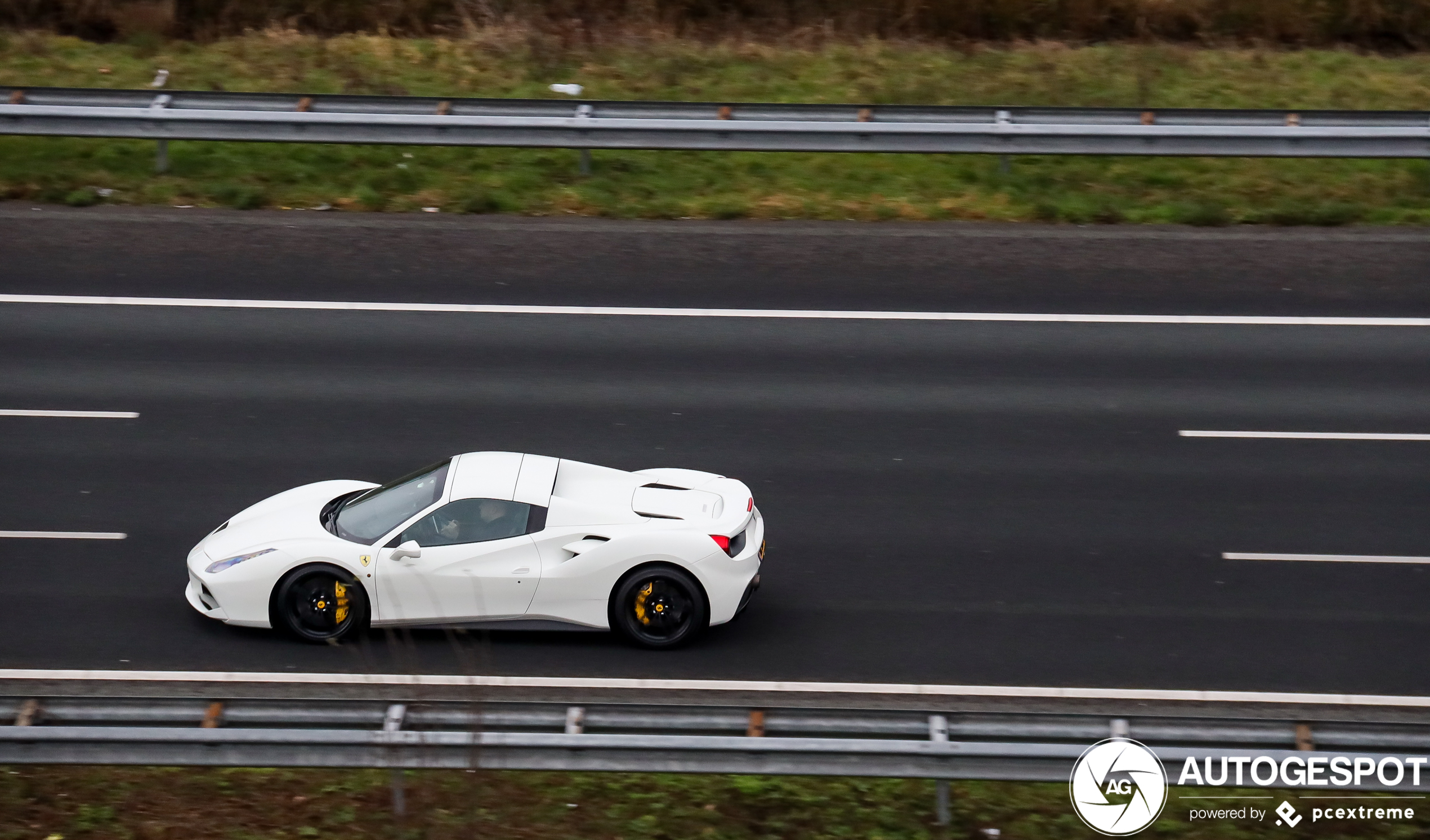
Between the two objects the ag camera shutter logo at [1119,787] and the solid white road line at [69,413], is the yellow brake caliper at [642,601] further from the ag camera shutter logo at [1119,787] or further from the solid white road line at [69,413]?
the solid white road line at [69,413]

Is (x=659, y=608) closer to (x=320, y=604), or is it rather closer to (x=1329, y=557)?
(x=320, y=604)

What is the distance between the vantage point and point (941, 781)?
25.4 ft

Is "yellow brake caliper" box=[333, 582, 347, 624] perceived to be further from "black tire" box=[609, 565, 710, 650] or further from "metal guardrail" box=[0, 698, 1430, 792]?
"metal guardrail" box=[0, 698, 1430, 792]

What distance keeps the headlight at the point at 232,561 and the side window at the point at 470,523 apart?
0.88 meters

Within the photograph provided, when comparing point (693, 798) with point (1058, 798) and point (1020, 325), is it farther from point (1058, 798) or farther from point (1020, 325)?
point (1020, 325)

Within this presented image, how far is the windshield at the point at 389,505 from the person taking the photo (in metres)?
9.83

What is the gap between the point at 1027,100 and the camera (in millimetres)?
18734

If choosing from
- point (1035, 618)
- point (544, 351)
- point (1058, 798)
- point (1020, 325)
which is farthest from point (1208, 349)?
point (1058, 798)

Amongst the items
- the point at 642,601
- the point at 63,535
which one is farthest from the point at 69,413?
the point at 642,601

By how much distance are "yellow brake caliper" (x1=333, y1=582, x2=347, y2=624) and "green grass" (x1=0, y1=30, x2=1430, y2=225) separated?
24.8ft

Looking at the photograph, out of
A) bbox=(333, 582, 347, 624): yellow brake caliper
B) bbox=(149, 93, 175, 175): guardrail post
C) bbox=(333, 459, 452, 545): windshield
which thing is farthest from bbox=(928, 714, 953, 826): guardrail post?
bbox=(149, 93, 175, 175): guardrail post

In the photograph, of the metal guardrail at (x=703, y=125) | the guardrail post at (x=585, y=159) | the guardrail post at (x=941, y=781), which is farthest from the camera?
the guardrail post at (x=585, y=159)

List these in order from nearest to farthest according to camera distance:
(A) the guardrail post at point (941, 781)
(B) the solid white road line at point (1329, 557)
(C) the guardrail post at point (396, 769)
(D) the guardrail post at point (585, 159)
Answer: (C) the guardrail post at point (396, 769) → (A) the guardrail post at point (941, 781) → (B) the solid white road line at point (1329, 557) → (D) the guardrail post at point (585, 159)

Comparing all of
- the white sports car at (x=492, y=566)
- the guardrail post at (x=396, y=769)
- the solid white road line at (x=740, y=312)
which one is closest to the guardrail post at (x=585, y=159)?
the solid white road line at (x=740, y=312)
